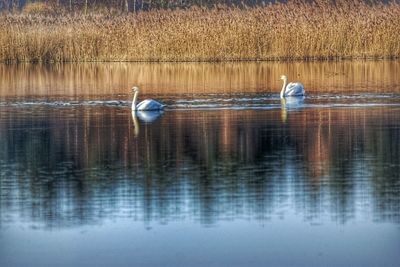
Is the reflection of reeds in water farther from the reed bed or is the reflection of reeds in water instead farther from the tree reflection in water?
the tree reflection in water

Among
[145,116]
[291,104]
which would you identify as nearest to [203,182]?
[145,116]

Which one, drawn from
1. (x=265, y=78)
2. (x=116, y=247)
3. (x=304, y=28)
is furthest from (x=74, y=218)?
(x=304, y=28)

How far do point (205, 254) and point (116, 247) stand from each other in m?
0.79

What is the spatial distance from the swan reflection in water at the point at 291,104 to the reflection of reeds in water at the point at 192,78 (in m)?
2.27

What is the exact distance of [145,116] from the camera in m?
19.2

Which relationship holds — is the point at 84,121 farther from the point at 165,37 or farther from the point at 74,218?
the point at 165,37

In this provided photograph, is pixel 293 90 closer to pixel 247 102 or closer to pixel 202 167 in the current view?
pixel 247 102

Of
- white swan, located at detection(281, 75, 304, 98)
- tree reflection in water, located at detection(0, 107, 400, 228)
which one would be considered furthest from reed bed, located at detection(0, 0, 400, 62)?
tree reflection in water, located at detection(0, 107, 400, 228)

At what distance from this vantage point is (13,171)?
1255 centimetres

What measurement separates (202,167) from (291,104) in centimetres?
900

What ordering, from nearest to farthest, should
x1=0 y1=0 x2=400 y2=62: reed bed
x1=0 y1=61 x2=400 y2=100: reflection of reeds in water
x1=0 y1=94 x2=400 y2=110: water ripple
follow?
x1=0 y1=94 x2=400 y2=110: water ripple
x1=0 y1=61 x2=400 y2=100: reflection of reeds in water
x1=0 y1=0 x2=400 y2=62: reed bed

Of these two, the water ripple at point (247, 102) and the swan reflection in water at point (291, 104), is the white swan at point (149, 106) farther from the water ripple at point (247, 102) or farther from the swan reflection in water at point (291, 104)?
the swan reflection in water at point (291, 104)

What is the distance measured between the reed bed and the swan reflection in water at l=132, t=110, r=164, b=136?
61.1 feet

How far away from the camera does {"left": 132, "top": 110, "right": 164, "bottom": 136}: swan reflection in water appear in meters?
18.2
